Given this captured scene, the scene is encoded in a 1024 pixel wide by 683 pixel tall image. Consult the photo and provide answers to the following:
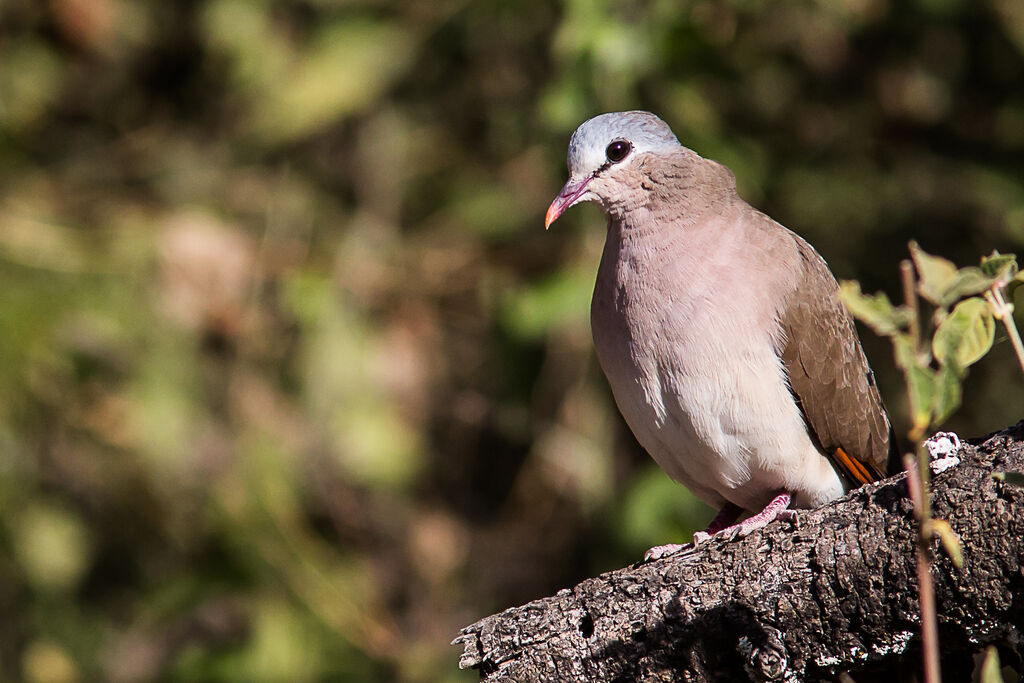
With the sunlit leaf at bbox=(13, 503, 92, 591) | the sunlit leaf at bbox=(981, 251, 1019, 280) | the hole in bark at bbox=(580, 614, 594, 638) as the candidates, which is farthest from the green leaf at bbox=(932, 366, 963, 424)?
the sunlit leaf at bbox=(13, 503, 92, 591)

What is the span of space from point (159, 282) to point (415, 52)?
1451 millimetres

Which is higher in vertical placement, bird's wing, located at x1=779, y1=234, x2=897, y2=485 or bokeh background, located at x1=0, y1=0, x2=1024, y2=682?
bokeh background, located at x1=0, y1=0, x2=1024, y2=682

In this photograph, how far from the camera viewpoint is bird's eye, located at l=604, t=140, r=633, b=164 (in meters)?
3.11

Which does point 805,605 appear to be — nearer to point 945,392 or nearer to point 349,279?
point 945,392

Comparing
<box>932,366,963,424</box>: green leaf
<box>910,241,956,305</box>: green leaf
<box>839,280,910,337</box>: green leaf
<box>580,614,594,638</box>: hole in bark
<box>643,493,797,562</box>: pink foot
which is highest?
<box>643,493,797,562</box>: pink foot

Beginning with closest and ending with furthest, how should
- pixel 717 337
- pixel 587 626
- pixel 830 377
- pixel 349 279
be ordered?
1. pixel 587 626
2. pixel 717 337
3. pixel 830 377
4. pixel 349 279

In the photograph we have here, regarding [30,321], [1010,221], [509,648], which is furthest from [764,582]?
[30,321]

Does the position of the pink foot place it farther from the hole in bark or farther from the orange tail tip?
the hole in bark

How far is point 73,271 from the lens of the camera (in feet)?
15.7

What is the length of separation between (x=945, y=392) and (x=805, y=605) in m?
0.79

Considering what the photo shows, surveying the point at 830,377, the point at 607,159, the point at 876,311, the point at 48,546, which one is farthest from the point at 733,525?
the point at 48,546

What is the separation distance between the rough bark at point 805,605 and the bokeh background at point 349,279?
75.2 inches

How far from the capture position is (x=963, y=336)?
147 cm

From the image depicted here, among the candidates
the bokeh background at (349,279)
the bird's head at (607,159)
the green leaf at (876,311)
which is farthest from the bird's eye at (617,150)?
the green leaf at (876,311)
